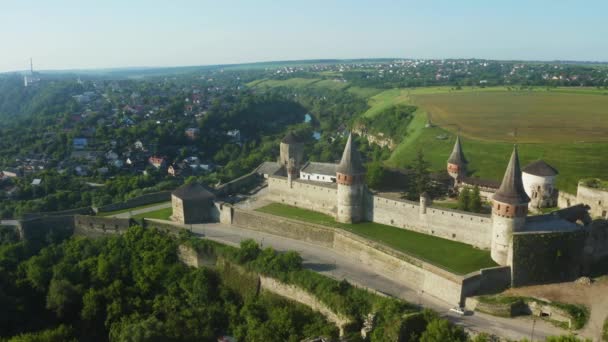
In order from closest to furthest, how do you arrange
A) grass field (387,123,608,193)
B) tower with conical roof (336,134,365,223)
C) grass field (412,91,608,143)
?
tower with conical roof (336,134,365,223), grass field (387,123,608,193), grass field (412,91,608,143)

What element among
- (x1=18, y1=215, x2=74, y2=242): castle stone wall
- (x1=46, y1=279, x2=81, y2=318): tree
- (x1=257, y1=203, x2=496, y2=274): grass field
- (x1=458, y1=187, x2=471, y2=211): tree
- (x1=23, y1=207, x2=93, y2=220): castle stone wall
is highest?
(x1=458, y1=187, x2=471, y2=211): tree

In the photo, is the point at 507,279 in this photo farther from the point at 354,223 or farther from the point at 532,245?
the point at 354,223

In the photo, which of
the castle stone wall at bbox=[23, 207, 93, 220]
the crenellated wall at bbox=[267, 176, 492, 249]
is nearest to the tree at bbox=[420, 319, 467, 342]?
the crenellated wall at bbox=[267, 176, 492, 249]

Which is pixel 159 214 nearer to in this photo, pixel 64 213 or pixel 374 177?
pixel 64 213

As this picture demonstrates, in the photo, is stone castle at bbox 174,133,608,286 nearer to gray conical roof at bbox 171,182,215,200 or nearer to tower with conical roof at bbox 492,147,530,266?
tower with conical roof at bbox 492,147,530,266

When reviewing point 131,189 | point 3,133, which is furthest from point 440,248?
point 3,133

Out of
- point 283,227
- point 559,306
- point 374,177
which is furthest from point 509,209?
point 374,177

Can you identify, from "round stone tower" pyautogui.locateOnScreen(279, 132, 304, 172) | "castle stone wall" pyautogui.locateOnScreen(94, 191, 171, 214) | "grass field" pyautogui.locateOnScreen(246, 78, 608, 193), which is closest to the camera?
"castle stone wall" pyautogui.locateOnScreen(94, 191, 171, 214)
